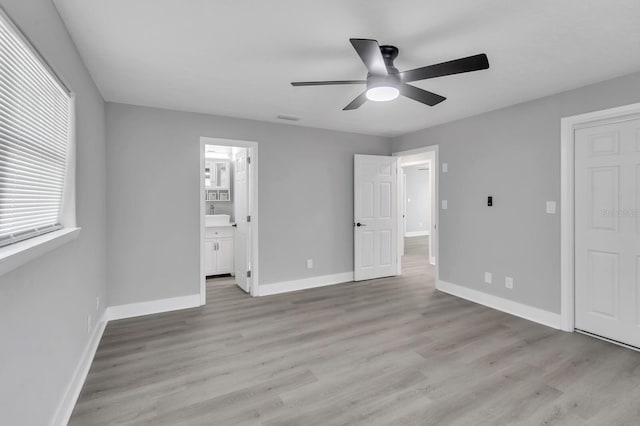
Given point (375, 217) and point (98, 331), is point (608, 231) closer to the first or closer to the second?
point (375, 217)

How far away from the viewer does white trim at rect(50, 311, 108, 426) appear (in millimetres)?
1845

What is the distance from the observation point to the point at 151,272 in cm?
381

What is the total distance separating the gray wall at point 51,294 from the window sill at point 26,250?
0.32 feet

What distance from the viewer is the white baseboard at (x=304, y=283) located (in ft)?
14.7

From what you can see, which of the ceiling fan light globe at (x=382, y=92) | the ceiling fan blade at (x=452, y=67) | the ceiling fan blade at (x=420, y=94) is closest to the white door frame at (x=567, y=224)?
the ceiling fan blade at (x=420, y=94)

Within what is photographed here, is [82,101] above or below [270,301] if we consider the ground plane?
above

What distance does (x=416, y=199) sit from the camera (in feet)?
37.4

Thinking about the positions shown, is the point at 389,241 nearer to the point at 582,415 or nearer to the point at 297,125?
the point at 297,125

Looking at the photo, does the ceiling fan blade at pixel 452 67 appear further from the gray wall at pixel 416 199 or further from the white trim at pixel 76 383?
the gray wall at pixel 416 199

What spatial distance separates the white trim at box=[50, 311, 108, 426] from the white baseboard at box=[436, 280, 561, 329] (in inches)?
163

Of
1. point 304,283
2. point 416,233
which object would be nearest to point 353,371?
point 304,283

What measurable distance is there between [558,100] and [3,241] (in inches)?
171

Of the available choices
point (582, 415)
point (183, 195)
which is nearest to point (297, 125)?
point (183, 195)

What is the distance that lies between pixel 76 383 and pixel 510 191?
439 cm
